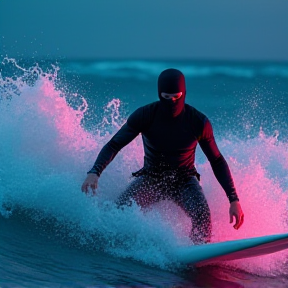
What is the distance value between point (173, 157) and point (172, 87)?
0.58 metres

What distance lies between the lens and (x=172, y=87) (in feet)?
16.3

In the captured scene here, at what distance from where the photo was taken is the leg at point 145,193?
527 cm

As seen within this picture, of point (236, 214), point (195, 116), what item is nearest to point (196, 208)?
point (236, 214)

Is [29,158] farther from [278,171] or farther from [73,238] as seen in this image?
[278,171]

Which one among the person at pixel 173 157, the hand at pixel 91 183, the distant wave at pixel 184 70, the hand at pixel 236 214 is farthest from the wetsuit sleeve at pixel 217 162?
the distant wave at pixel 184 70

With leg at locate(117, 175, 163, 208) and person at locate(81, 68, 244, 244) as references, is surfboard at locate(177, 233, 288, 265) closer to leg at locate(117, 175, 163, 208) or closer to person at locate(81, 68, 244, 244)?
person at locate(81, 68, 244, 244)

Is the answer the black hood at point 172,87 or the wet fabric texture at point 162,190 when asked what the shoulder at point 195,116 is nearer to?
the black hood at point 172,87

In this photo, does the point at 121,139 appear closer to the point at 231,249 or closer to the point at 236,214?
the point at 236,214

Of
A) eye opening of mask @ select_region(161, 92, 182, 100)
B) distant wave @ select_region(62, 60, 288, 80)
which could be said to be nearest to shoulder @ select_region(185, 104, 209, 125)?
eye opening of mask @ select_region(161, 92, 182, 100)

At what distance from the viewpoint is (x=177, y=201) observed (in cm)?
526

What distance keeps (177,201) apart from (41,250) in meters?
1.10

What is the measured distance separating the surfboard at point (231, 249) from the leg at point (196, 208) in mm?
177

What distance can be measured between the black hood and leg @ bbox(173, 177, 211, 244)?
0.59 metres

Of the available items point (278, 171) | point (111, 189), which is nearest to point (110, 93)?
point (278, 171)
